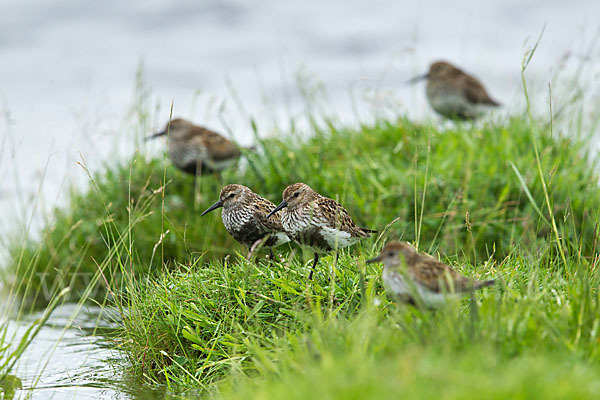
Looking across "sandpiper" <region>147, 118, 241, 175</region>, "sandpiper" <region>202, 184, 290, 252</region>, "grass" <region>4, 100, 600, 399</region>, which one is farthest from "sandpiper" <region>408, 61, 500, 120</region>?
"sandpiper" <region>202, 184, 290, 252</region>

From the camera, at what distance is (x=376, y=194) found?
8688 mm

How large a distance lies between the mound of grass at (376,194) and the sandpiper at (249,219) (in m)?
1.18

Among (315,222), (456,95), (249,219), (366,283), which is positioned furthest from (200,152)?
(366,283)

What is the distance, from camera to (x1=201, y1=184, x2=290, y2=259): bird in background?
21.2 ft

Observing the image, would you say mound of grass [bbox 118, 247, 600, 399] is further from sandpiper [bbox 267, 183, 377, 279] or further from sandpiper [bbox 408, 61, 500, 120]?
sandpiper [bbox 408, 61, 500, 120]

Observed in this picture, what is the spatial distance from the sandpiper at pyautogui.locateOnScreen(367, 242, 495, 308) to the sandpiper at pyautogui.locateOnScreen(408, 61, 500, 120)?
25.1ft

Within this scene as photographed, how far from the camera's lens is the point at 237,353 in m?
5.14

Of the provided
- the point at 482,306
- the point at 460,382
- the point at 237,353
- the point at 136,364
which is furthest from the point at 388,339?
the point at 136,364

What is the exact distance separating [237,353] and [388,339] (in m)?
1.57

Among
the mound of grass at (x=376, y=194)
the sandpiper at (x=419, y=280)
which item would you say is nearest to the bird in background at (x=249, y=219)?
the mound of grass at (x=376, y=194)

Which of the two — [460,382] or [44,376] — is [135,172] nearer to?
[44,376]

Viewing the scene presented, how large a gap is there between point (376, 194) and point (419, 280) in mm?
4546

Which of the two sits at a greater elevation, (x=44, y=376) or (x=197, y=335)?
(x=197, y=335)

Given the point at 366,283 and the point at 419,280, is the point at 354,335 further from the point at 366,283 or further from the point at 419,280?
the point at 366,283
